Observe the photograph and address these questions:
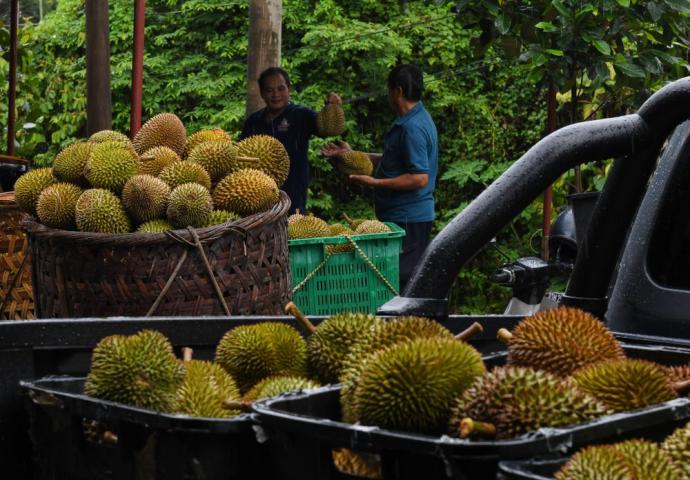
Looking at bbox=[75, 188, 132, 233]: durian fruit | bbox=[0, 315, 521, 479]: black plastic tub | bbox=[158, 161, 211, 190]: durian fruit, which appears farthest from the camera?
bbox=[158, 161, 211, 190]: durian fruit

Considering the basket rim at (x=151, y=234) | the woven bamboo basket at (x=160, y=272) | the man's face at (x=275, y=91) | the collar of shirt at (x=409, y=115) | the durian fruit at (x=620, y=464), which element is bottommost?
the woven bamboo basket at (x=160, y=272)

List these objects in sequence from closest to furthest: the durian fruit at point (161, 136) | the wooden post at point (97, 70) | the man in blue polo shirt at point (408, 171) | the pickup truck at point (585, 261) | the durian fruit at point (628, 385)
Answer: the durian fruit at point (628, 385) → the pickup truck at point (585, 261) → the durian fruit at point (161, 136) → the wooden post at point (97, 70) → the man in blue polo shirt at point (408, 171)

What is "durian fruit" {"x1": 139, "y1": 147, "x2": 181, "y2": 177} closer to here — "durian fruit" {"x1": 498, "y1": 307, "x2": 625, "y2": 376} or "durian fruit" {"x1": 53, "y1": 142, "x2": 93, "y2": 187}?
"durian fruit" {"x1": 53, "y1": 142, "x2": 93, "y2": 187}

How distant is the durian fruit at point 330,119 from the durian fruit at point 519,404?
5424mm

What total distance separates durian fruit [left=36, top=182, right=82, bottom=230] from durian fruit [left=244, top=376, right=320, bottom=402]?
2312 mm

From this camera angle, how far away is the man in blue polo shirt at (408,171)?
6324 millimetres

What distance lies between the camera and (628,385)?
1.40m

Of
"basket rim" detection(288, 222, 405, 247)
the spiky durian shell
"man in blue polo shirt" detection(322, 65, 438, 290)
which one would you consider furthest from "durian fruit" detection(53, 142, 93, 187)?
the spiky durian shell

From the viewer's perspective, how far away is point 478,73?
11195 mm

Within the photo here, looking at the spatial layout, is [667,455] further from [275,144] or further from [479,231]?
[275,144]

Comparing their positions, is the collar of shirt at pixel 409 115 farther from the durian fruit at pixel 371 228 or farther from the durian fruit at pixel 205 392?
the durian fruit at pixel 205 392

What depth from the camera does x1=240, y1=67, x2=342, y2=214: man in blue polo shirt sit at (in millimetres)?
6703

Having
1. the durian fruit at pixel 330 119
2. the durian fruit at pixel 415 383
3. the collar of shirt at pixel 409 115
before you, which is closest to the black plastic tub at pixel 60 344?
the durian fruit at pixel 415 383

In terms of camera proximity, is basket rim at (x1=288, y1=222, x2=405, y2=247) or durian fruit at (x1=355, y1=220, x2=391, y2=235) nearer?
basket rim at (x1=288, y1=222, x2=405, y2=247)
